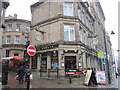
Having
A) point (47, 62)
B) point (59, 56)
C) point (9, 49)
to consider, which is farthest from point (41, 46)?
point (9, 49)

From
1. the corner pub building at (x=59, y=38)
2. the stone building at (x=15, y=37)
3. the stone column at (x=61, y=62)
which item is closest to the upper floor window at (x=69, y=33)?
the corner pub building at (x=59, y=38)

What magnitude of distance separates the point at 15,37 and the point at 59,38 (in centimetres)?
1816

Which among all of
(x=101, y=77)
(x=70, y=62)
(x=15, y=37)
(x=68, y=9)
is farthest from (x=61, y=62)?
(x=15, y=37)

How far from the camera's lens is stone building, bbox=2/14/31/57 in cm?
3128

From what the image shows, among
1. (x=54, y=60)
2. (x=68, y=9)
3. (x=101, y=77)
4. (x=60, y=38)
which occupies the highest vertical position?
(x=68, y=9)

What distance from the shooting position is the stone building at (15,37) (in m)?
31.3

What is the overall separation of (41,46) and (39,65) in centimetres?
309

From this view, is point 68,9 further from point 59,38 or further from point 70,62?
point 70,62

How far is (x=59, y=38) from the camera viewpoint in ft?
60.4

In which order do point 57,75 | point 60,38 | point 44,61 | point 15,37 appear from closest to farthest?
point 57,75 < point 60,38 < point 44,61 < point 15,37

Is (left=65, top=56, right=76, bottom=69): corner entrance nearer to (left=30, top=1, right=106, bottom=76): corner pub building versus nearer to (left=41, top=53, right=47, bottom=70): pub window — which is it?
(left=30, top=1, right=106, bottom=76): corner pub building

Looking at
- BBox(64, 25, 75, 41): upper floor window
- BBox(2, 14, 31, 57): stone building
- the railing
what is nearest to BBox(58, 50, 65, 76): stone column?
the railing

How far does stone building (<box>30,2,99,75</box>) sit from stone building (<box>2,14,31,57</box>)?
36.7ft

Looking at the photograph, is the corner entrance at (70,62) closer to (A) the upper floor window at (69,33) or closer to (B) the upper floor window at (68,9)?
(A) the upper floor window at (69,33)
